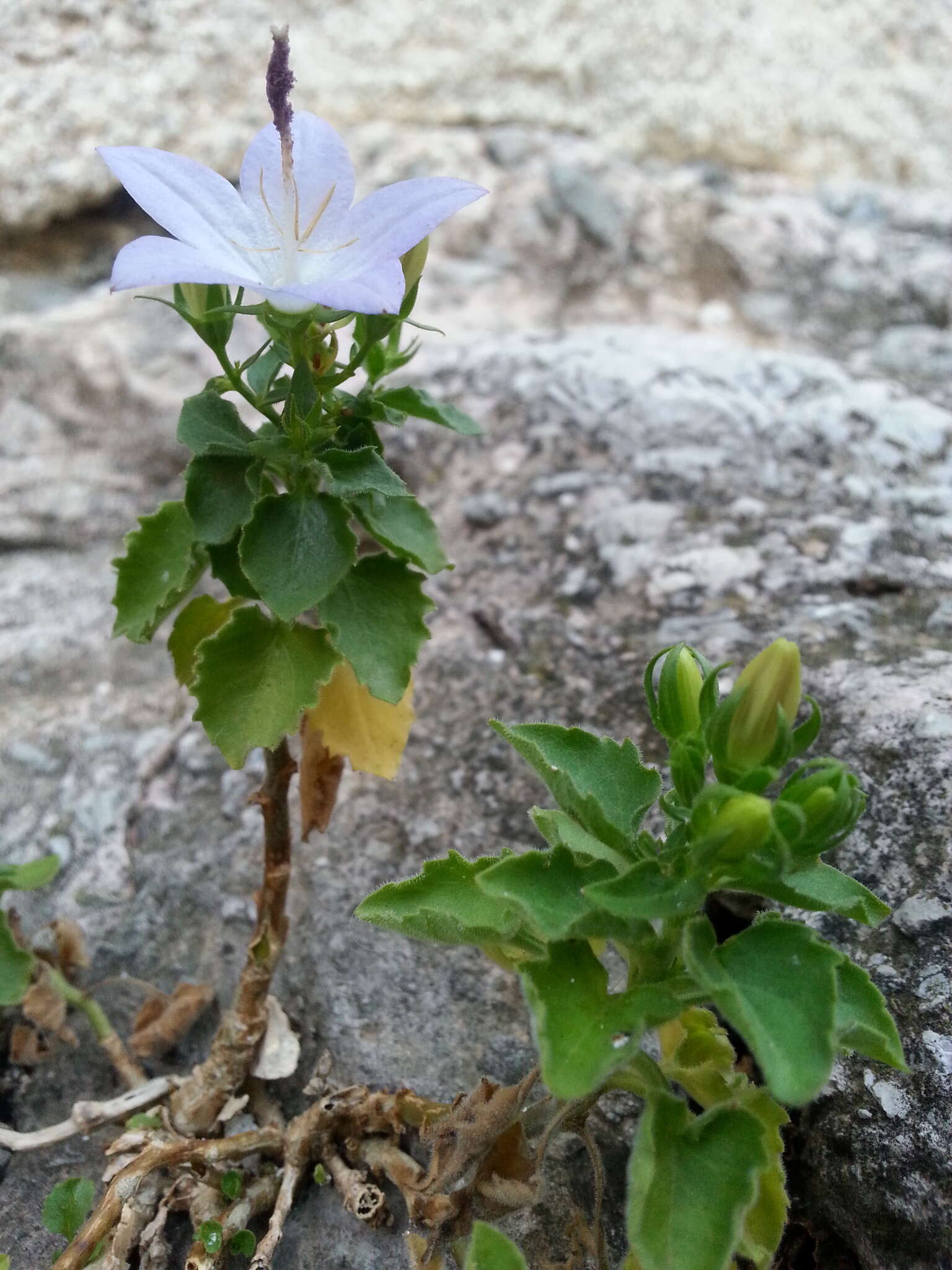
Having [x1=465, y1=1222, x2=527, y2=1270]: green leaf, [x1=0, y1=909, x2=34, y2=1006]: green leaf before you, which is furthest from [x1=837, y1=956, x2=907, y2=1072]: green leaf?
[x1=0, y1=909, x2=34, y2=1006]: green leaf

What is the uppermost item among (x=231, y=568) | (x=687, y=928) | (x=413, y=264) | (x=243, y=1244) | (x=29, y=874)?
(x=413, y=264)

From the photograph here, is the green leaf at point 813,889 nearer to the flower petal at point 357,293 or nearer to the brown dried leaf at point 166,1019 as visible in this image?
the flower petal at point 357,293

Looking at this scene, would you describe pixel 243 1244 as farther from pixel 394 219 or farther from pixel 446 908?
pixel 394 219

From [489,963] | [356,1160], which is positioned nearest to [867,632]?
[489,963]

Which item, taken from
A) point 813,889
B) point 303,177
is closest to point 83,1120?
point 813,889

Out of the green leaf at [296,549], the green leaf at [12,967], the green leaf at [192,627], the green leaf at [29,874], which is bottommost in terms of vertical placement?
the green leaf at [12,967]

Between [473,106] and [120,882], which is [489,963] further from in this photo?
[473,106]

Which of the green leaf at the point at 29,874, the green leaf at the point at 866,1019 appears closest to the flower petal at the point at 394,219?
the green leaf at the point at 866,1019

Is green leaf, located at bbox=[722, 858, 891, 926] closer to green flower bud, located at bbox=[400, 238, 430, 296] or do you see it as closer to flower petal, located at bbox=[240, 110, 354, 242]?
green flower bud, located at bbox=[400, 238, 430, 296]
